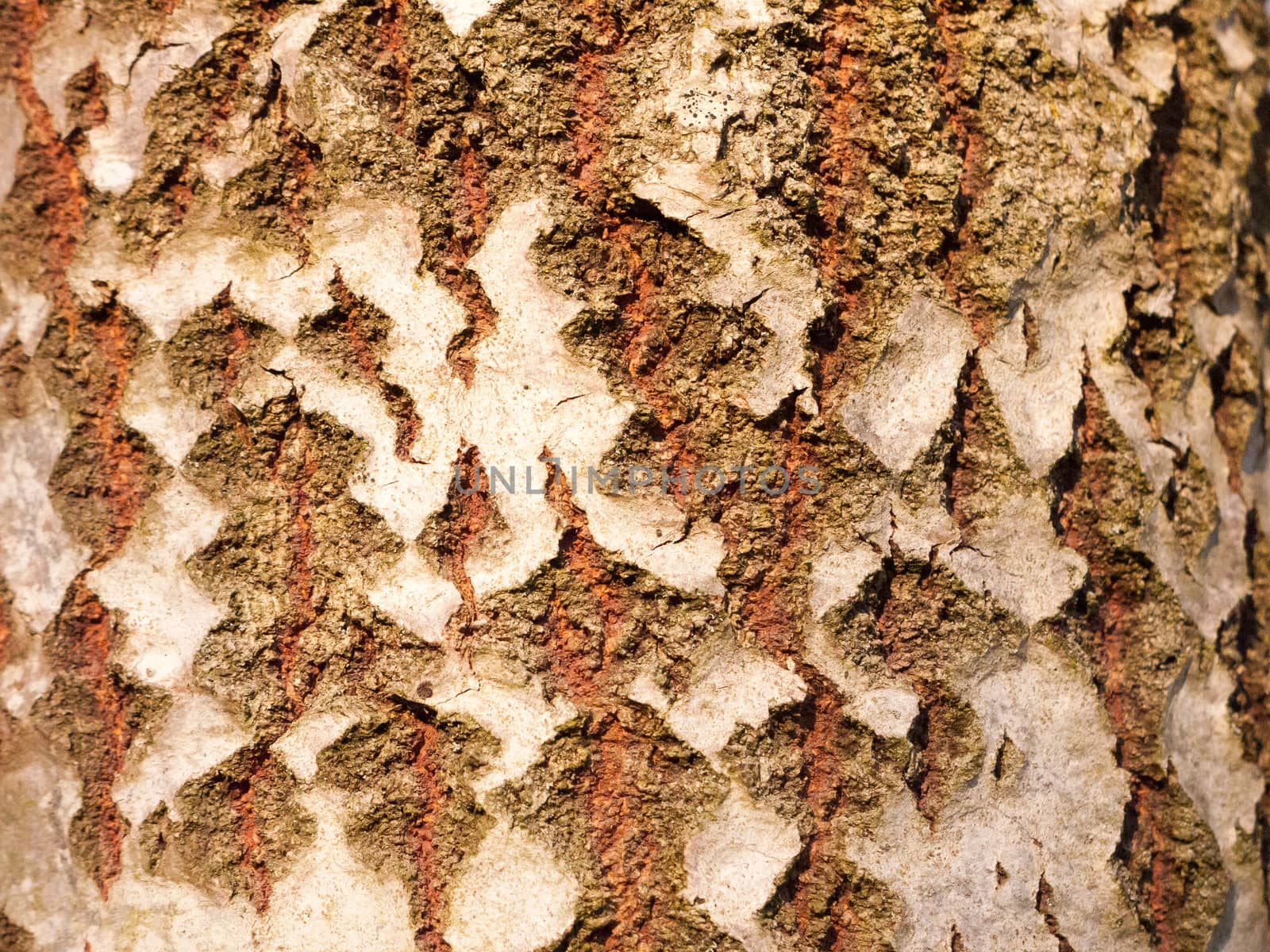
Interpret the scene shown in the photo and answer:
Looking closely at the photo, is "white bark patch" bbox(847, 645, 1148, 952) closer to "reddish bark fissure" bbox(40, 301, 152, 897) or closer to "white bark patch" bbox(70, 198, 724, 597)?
"white bark patch" bbox(70, 198, 724, 597)

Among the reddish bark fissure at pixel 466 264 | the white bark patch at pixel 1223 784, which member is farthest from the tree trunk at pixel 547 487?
the white bark patch at pixel 1223 784

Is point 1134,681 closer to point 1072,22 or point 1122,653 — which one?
point 1122,653

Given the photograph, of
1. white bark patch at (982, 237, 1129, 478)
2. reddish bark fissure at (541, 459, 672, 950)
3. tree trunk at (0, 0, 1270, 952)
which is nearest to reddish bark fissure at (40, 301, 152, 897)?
tree trunk at (0, 0, 1270, 952)

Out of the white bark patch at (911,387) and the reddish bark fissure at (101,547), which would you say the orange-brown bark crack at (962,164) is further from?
the reddish bark fissure at (101,547)

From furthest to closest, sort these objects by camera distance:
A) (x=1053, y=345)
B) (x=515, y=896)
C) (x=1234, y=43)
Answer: (x=1234, y=43)
(x=1053, y=345)
(x=515, y=896)

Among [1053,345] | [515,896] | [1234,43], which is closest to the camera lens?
[515,896]

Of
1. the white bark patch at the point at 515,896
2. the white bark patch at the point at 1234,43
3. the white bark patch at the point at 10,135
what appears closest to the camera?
the white bark patch at the point at 515,896

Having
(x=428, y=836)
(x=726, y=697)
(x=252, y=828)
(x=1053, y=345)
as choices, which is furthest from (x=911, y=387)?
(x=252, y=828)
